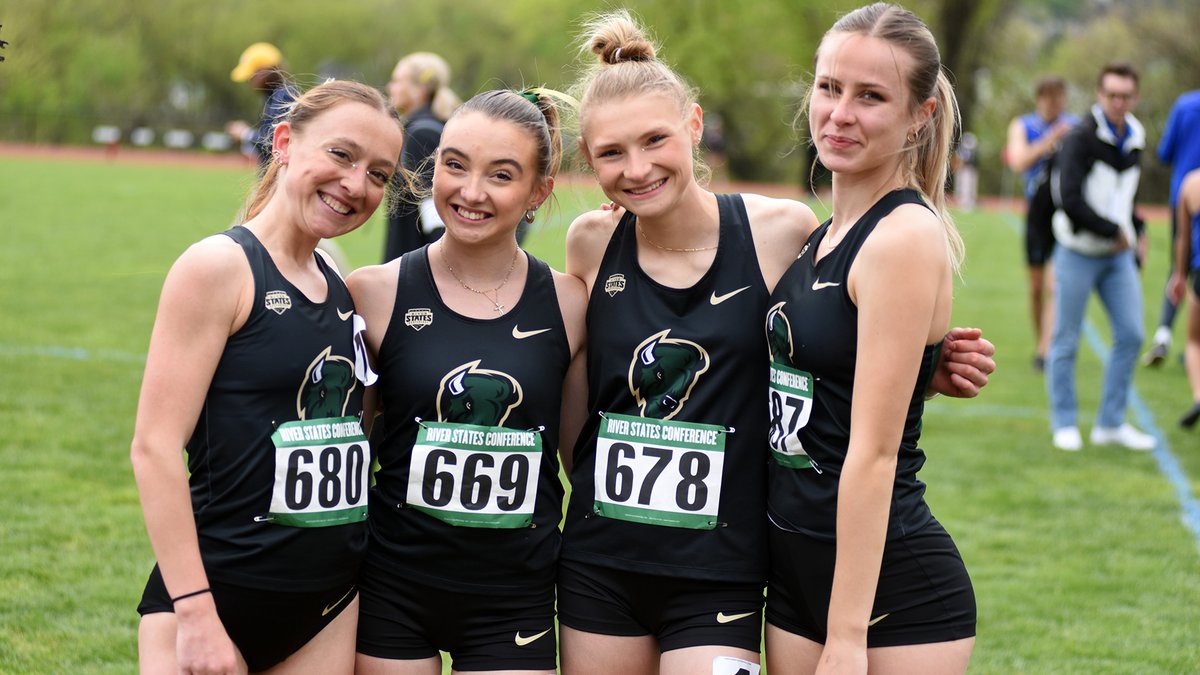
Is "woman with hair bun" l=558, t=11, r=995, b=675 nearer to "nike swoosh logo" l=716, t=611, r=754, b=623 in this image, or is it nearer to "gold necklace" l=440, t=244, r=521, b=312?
"nike swoosh logo" l=716, t=611, r=754, b=623

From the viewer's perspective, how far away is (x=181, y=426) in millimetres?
A: 2650

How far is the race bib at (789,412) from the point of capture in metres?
2.80

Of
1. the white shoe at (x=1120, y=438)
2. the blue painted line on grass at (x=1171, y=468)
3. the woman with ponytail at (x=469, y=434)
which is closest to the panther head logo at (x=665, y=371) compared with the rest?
the woman with ponytail at (x=469, y=434)

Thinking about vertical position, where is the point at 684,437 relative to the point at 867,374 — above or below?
below

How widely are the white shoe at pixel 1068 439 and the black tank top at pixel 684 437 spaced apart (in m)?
5.83

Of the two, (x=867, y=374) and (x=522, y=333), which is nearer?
(x=867, y=374)

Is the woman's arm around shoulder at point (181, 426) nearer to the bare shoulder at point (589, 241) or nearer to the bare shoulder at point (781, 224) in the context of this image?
the bare shoulder at point (589, 241)

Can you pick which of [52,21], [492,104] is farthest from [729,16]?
[492,104]

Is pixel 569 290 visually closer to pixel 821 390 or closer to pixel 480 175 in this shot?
pixel 480 175

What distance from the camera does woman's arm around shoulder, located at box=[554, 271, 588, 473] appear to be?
3.16 metres

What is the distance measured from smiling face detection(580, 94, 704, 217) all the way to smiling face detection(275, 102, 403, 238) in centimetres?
52

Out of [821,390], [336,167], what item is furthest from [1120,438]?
[336,167]

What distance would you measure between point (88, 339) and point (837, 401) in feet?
29.2

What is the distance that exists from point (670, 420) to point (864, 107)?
2.77 feet
